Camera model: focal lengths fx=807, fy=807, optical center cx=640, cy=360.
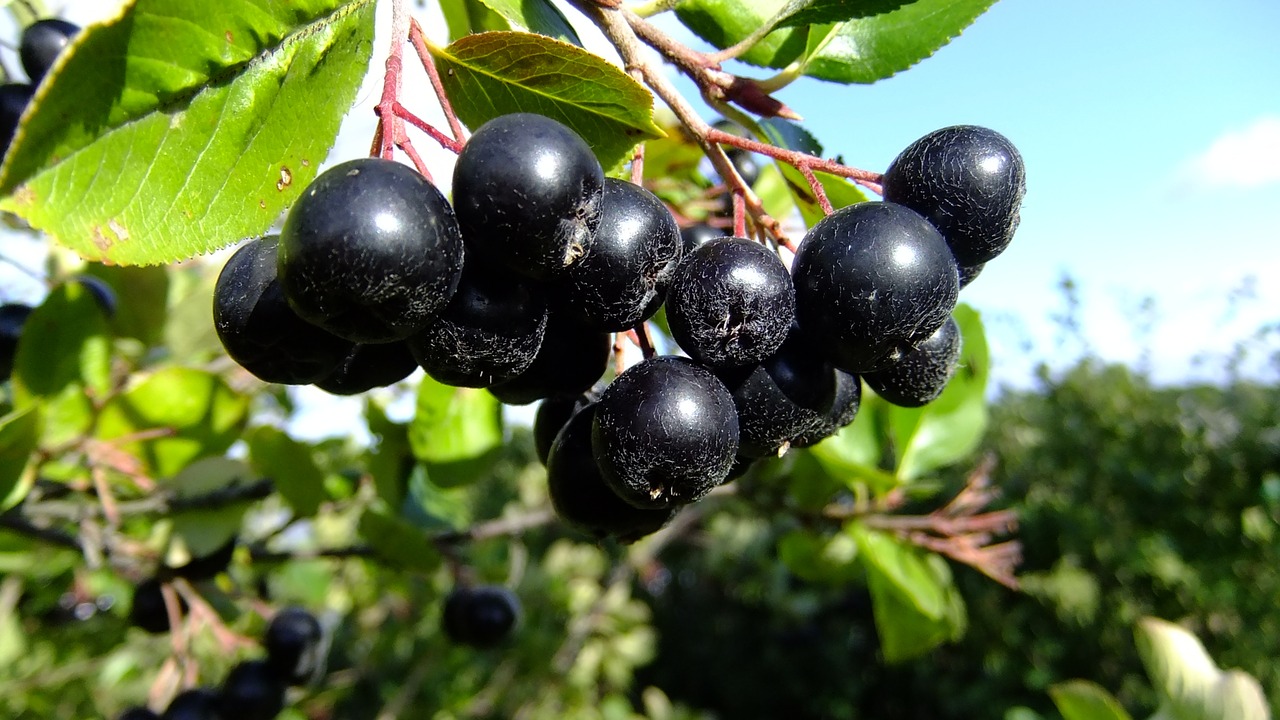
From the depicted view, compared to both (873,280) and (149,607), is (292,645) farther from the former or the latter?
(873,280)

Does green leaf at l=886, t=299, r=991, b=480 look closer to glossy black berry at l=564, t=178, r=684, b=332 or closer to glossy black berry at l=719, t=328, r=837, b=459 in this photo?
glossy black berry at l=719, t=328, r=837, b=459

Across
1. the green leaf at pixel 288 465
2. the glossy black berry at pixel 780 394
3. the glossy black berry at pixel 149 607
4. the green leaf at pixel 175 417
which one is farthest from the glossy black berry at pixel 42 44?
the glossy black berry at pixel 780 394

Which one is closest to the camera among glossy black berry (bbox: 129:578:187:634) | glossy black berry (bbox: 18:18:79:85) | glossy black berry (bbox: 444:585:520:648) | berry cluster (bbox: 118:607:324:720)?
glossy black berry (bbox: 18:18:79:85)

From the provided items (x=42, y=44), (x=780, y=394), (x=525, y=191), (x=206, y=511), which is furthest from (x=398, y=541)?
(x=525, y=191)

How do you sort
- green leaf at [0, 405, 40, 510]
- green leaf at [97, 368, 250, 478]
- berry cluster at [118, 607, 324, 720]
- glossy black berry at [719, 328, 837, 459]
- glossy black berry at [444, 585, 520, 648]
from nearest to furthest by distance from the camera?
1. glossy black berry at [719, 328, 837, 459]
2. green leaf at [0, 405, 40, 510]
3. green leaf at [97, 368, 250, 478]
4. berry cluster at [118, 607, 324, 720]
5. glossy black berry at [444, 585, 520, 648]

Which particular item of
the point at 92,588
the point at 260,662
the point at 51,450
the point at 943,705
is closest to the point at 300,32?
the point at 51,450

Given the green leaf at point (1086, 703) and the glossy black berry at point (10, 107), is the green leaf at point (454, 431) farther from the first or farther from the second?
the green leaf at point (1086, 703)

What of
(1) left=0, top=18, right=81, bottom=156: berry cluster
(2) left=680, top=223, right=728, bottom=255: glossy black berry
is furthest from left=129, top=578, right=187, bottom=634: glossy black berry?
(2) left=680, top=223, right=728, bottom=255: glossy black berry
